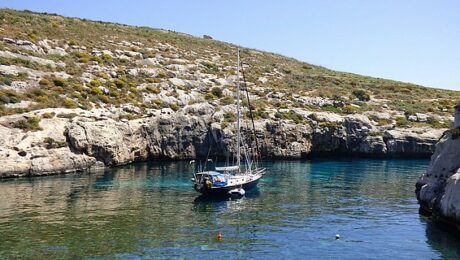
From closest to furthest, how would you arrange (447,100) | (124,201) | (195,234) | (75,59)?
(195,234)
(124,201)
(75,59)
(447,100)

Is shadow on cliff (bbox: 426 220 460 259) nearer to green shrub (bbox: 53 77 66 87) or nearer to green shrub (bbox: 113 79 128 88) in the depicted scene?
green shrub (bbox: 53 77 66 87)

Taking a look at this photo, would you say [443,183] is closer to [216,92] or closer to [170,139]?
[170,139]

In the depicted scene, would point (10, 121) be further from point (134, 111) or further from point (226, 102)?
→ point (226, 102)

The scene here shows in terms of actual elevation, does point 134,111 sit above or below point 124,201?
above

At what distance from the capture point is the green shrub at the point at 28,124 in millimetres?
62812

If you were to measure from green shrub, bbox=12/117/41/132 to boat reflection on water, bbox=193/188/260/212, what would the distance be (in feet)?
99.5

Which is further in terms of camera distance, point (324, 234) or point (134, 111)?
point (134, 111)

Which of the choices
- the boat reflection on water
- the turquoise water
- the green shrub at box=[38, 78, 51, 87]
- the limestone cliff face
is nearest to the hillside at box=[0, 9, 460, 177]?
the green shrub at box=[38, 78, 51, 87]

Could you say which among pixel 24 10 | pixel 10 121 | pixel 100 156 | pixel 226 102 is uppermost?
pixel 24 10

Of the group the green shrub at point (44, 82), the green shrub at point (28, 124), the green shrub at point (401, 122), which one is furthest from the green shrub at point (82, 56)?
the green shrub at point (401, 122)

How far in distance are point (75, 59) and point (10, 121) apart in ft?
109

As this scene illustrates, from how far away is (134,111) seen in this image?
78.8 metres

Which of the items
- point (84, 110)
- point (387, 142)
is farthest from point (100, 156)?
Answer: point (387, 142)

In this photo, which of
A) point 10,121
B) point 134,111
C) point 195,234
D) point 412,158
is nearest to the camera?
point 195,234
